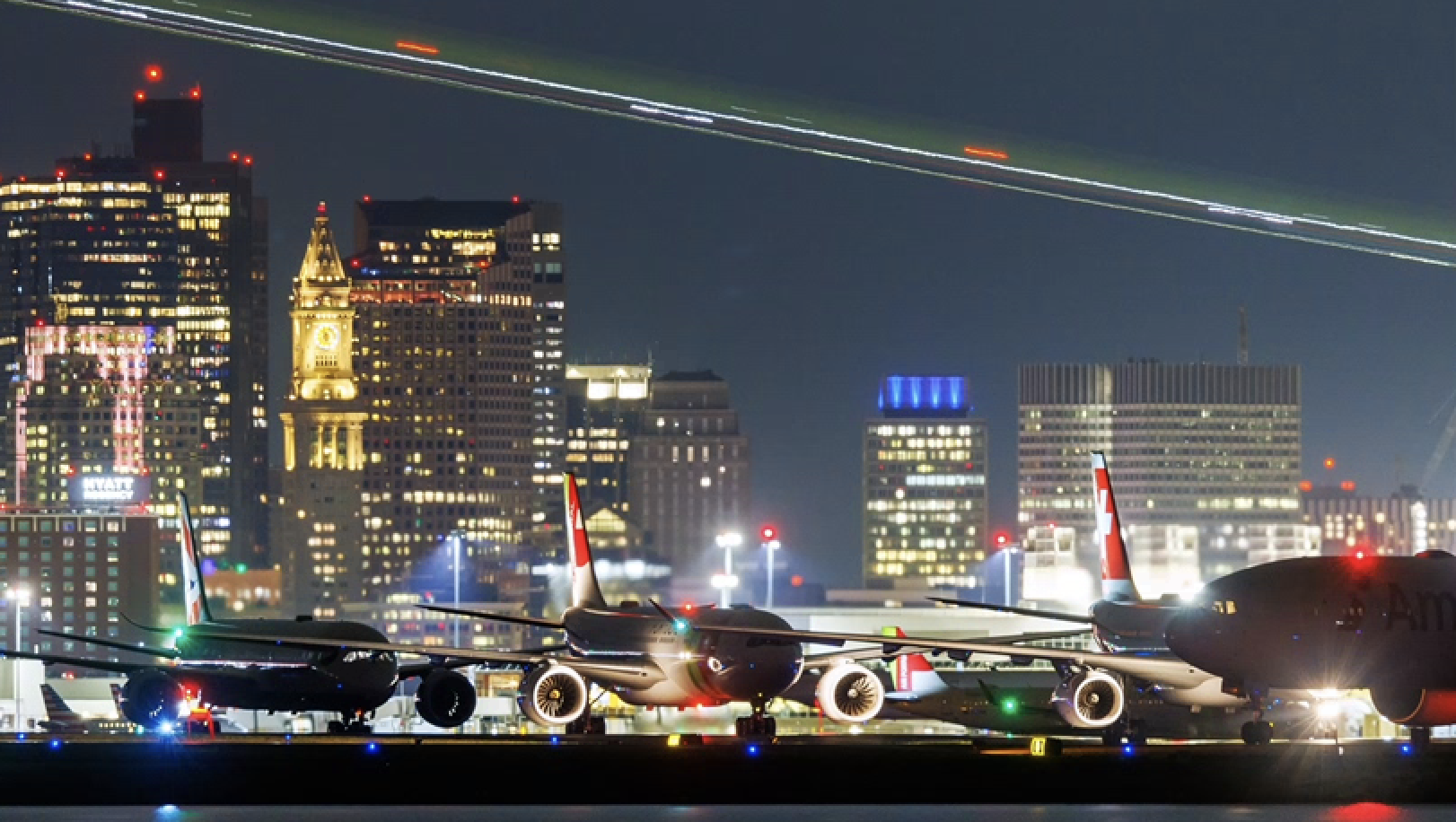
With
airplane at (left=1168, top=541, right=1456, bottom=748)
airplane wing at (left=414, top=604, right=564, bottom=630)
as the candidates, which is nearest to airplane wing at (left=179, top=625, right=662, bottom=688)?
airplane wing at (left=414, top=604, right=564, bottom=630)

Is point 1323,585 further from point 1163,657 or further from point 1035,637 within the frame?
point 1035,637

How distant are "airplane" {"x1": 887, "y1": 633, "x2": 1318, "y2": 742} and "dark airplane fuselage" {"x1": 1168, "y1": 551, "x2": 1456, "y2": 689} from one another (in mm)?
9555

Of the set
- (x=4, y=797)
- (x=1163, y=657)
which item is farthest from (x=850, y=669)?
(x=4, y=797)

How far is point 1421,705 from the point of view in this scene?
6319cm

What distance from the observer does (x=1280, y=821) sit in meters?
49.8

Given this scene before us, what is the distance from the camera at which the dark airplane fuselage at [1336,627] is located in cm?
6338

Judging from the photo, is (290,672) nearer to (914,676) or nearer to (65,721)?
(914,676)

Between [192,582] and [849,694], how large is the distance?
93.9 feet

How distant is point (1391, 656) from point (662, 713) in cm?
4917

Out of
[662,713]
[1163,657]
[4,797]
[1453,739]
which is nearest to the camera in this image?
[4,797]

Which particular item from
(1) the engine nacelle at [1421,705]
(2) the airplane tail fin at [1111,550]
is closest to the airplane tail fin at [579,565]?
(2) the airplane tail fin at [1111,550]

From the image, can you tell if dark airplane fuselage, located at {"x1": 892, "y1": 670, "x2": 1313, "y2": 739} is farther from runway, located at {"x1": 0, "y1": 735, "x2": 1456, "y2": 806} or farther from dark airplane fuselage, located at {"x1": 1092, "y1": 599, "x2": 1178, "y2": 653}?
runway, located at {"x1": 0, "y1": 735, "x2": 1456, "y2": 806}

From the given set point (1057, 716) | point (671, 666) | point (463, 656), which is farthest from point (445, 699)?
point (1057, 716)

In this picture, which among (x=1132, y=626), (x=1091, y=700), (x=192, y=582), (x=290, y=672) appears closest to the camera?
(x=1091, y=700)
